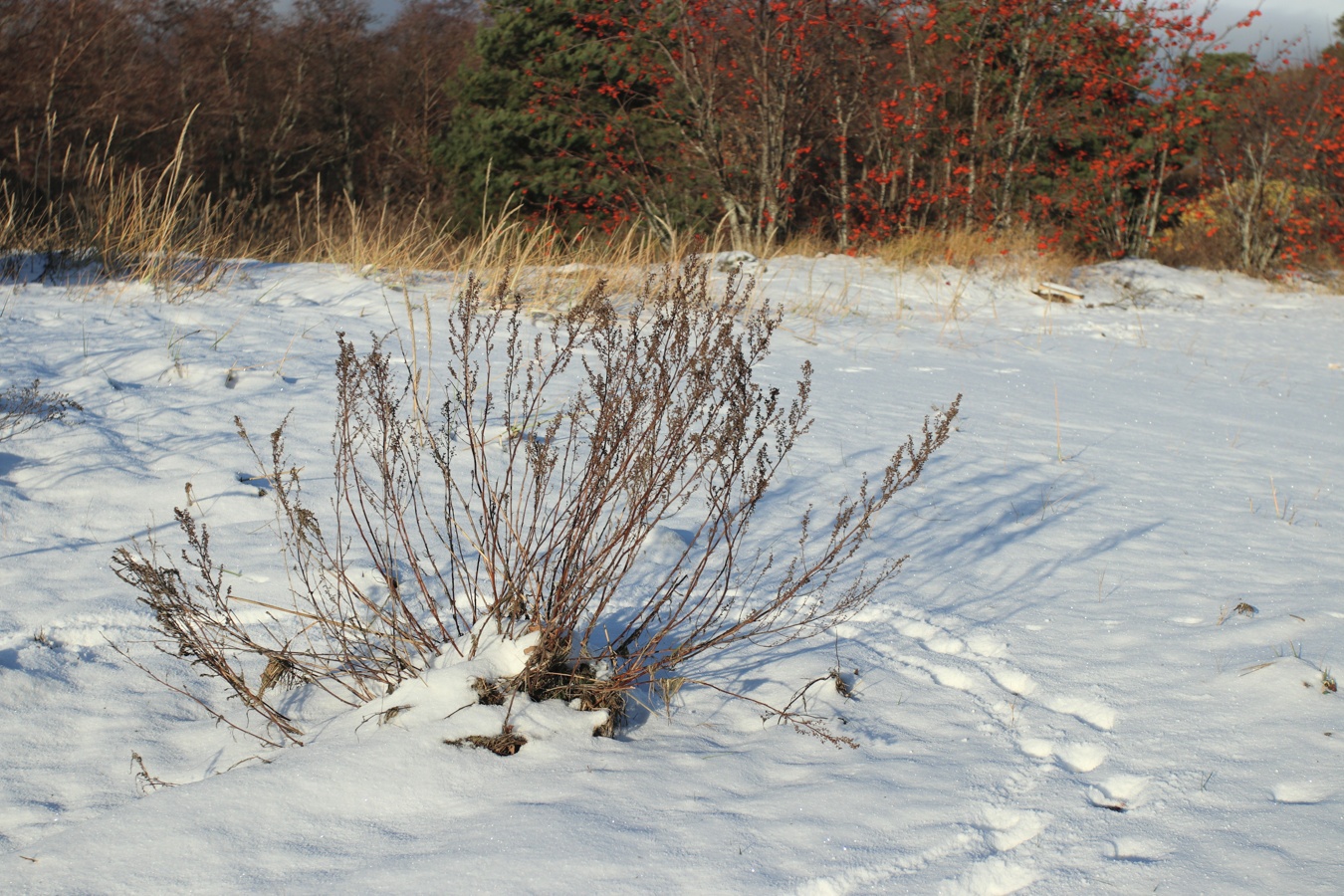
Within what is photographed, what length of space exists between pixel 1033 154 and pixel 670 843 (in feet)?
40.7

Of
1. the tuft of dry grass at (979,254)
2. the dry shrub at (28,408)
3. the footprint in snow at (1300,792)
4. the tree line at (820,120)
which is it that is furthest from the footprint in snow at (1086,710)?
the tree line at (820,120)

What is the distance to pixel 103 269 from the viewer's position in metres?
5.71

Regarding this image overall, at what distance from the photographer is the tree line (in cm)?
1087

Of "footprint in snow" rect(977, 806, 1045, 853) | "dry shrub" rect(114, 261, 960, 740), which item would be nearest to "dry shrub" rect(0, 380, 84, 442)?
"dry shrub" rect(114, 261, 960, 740)

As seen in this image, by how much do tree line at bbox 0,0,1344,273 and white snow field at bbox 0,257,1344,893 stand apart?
7.22m

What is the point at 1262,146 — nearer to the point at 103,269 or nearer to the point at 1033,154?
the point at 1033,154

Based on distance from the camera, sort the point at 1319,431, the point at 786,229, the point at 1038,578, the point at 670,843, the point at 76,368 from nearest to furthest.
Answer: the point at 670,843 → the point at 1038,578 → the point at 76,368 → the point at 1319,431 → the point at 786,229

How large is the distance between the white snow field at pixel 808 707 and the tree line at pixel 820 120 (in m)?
7.22

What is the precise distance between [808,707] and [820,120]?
10.8 meters

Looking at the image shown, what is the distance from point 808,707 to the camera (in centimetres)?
227

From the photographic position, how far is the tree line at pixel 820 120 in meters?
10.9

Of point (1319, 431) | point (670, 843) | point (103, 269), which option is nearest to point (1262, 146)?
point (1319, 431)

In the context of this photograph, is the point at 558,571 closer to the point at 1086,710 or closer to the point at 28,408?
the point at 1086,710

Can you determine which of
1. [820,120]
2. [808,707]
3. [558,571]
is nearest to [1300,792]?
[808,707]
